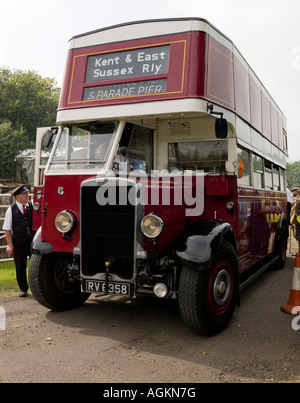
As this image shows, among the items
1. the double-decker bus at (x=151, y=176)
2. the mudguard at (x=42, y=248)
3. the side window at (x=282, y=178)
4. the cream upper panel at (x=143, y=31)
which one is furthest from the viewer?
the side window at (x=282, y=178)

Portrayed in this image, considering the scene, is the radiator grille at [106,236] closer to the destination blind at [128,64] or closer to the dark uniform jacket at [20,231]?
the destination blind at [128,64]

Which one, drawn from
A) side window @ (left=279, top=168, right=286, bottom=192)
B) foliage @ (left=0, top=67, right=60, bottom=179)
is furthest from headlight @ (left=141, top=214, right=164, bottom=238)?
foliage @ (left=0, top=67, right=60, bottom=179)

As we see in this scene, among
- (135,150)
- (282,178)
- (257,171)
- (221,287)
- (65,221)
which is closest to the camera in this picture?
(221,287)

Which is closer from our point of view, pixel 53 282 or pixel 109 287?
pixel 109 287

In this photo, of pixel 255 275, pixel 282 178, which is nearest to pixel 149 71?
pixel 255 275

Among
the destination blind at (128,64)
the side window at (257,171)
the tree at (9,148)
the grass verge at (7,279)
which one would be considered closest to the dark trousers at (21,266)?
the grass verge at (7,279)

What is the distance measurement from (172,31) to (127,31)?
Result: 0.67 m

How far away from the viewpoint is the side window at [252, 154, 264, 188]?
22.9 feet

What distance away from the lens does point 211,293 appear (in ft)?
15.6

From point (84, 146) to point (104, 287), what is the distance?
197 centimetres

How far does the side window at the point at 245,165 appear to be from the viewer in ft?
19.5

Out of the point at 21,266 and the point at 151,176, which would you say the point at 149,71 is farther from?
the point at 21,266

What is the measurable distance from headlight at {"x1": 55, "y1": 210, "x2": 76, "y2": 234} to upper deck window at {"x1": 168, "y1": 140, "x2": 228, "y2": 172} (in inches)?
74.7

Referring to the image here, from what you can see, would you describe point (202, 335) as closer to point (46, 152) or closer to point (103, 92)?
point (103, 92)
